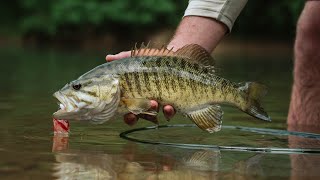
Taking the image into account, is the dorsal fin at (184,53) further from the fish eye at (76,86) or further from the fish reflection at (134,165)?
the fish reflection at (134,165)

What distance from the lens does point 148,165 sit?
3.27m

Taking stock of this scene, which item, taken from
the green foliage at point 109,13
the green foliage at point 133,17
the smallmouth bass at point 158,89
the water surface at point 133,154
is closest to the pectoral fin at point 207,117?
the smallmouth bass at point 158,89

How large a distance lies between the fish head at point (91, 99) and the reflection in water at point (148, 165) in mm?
180

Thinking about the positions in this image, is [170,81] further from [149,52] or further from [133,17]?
[133,17]

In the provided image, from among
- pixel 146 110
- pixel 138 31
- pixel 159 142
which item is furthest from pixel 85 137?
pixel 138 31

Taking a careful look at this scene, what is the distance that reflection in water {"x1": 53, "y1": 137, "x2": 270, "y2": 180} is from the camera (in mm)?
3031

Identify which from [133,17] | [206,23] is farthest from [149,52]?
[133,17]

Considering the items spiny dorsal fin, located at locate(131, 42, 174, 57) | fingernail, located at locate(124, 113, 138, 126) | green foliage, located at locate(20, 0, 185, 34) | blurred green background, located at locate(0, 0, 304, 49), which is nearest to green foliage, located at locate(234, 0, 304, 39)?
blurred green background, located at locate(0, 0, 304, 49)

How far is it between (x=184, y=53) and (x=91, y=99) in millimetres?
525

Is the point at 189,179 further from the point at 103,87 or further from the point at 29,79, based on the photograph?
the point at 29,79

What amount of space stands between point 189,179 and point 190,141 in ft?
3.91

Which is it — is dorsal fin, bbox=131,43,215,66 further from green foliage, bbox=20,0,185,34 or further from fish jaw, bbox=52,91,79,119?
green foliage, bbox=20,0,185,34

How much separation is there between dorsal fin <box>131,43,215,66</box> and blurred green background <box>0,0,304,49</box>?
21.4 m

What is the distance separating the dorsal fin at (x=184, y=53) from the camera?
373 cm
